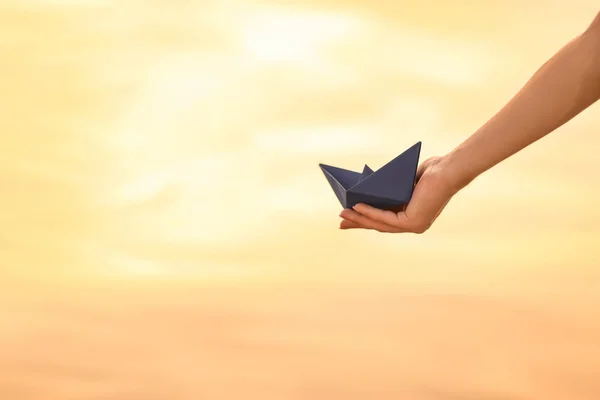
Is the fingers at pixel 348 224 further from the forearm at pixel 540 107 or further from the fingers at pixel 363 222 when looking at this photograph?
the forearm at pixel 540 107

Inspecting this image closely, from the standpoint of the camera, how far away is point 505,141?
1615 millimetres

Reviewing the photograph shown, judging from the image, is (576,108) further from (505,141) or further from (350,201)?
(350,201)

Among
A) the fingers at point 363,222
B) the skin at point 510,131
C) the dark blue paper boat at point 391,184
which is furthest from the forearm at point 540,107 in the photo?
the fingers at point 363,222

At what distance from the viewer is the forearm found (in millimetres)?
1479

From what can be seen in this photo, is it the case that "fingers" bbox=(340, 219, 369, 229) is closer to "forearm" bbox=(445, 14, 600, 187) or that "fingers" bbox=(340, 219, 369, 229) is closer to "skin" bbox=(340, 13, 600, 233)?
"skin" bbox=(340, 13, 600, 233)

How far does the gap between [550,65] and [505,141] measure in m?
0.19

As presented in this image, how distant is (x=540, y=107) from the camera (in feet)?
5.09

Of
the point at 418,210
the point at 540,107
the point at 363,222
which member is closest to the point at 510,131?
the point at 540,107

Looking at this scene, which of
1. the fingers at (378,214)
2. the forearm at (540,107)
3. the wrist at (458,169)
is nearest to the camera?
the forearm at (540,107)

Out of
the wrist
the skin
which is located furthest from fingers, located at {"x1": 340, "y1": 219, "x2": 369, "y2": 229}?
the wrist

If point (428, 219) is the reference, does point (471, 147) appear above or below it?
above

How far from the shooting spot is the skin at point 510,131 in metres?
1.49

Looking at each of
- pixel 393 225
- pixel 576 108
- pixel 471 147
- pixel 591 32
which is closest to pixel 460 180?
pixel 471 147

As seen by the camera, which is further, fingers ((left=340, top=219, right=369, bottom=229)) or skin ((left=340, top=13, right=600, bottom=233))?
fingers ((left=340, top=219, right=369, bottom=229))
